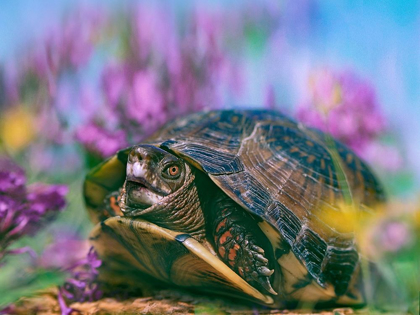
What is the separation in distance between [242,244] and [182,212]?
15 centimetres

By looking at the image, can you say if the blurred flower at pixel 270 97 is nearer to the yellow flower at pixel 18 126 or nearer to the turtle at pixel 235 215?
the turtle at pixel 235 215

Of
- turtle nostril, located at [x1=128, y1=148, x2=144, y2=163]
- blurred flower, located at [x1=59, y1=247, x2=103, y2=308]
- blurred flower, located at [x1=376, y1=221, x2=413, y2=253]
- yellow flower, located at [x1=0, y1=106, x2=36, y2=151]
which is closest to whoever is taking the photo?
blurred flower, located at [x1=376, y1=221, x2=413, y2=253]

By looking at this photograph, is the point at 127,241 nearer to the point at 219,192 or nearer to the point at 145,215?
the point at 145,215

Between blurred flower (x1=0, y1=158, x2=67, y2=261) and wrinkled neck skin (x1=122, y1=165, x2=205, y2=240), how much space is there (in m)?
0.36

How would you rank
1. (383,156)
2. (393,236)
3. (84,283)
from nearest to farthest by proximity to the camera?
(393,236)
(84,283)
(383,156)

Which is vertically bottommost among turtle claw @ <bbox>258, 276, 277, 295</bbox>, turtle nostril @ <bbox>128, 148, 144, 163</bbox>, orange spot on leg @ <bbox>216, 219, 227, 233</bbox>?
turtle claw @ <bbox>258, 276, 277, 295</bbox>

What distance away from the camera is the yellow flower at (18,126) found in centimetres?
115

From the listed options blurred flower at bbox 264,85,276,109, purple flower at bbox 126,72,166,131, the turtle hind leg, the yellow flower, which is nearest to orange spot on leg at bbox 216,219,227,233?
the turtle hind leg

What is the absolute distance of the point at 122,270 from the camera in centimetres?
97

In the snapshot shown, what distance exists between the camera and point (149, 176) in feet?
2.41

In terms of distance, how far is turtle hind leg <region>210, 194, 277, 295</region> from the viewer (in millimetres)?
737

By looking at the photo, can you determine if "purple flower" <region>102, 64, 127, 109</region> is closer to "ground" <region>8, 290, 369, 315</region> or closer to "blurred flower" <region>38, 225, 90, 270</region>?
"blurred flower" <region>38, 225, 90, 270</region>

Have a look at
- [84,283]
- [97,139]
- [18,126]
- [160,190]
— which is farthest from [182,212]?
[18,126]

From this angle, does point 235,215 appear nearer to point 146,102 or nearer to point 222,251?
point 222,251
